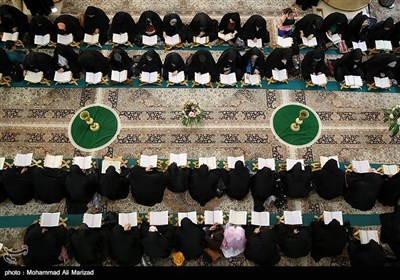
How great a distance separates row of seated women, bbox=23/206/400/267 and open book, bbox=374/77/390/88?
11.1 feet

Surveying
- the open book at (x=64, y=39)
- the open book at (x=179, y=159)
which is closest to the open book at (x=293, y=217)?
the open book at (x=179, y=159)

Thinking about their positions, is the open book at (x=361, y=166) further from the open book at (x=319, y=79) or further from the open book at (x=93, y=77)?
the open book at (x=93, y=77)

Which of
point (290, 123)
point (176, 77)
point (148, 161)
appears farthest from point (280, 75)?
point (148, 161)

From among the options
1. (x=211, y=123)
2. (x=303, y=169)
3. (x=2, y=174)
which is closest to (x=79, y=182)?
(x=2, y=174)

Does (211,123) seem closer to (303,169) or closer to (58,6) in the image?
(303,169)

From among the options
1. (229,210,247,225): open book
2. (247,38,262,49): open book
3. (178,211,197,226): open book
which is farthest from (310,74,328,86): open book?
(178,211,197,226): open book

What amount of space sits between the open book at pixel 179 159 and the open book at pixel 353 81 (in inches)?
172

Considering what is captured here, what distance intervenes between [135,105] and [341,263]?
564 centimetres

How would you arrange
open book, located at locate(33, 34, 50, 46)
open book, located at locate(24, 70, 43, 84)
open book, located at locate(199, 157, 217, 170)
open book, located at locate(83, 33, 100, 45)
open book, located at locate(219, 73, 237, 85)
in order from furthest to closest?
open book, located at locate(83, 33, 100, 45) → open book, located at locate(33, 34, 50, 46) → open book, located at locate(219, 73, 237, 85) → open book, located at locate(24, 70, 43, 84) → open book, located at locate(199, 157, 217, 170)

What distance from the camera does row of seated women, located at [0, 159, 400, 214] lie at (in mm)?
8484

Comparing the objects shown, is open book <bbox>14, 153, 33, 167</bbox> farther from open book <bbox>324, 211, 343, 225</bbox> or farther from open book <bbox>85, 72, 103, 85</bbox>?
open book <bbox>324, 211, 343, 225</bbox>

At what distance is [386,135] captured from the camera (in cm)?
980

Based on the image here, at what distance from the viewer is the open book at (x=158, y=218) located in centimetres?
847

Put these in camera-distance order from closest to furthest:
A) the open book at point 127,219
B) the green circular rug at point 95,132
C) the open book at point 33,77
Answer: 1. the open book at point 127,219
2. the green circular rug at point 95,132
3. the open book at point 33,77
